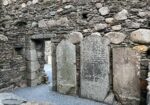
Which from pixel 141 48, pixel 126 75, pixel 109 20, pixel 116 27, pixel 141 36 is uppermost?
pixel 109 20

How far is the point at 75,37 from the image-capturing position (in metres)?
4.84

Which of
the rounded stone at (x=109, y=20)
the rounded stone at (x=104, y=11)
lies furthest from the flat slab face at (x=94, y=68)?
the rounded stone at (x=104, y=11)

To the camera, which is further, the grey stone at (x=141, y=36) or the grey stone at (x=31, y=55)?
the grey stone at (x=31, y=55)

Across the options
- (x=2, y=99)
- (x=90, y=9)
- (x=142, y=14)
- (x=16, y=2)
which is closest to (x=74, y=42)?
(x=90, y=9)

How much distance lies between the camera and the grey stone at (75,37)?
477cm

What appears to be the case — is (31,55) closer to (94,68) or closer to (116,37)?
(94,68)

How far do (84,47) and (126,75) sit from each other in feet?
3.64

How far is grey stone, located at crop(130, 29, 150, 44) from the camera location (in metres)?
3.96

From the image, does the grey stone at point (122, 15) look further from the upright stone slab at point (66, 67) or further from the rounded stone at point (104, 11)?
the upright stone slab at point (66, 67)

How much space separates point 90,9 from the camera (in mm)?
4688

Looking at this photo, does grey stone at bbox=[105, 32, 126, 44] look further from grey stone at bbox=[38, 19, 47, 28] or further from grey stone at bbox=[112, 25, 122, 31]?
grey stone at bbox=[38, 19, 47, 28]

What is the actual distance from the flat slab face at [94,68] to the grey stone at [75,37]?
17 cm

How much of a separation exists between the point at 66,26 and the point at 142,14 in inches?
70.7

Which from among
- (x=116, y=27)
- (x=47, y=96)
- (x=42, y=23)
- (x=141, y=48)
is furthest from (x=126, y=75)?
(x=42, y=23)
